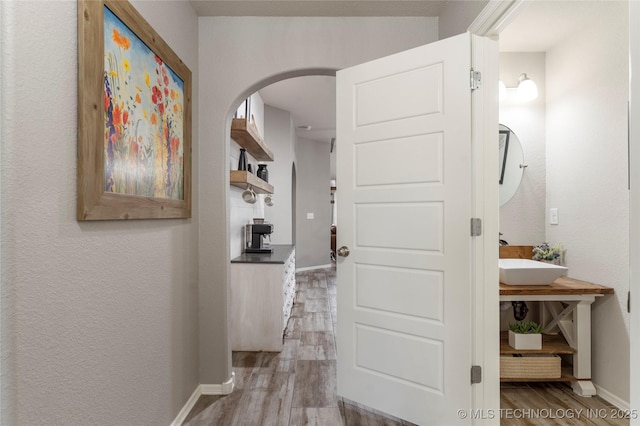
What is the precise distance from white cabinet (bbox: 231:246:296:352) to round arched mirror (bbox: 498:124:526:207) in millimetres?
1978

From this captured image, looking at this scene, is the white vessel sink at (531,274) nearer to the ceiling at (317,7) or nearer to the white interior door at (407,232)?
the white interior door at (407,232)


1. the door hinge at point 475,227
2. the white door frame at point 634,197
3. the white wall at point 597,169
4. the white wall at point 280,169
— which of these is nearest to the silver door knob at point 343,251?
the door hinge at point 475,227

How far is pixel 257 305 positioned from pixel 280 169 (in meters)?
3.40

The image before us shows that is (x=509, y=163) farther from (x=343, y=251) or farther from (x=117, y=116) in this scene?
(x=117, y=116)

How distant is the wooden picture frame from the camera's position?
1.21 metres

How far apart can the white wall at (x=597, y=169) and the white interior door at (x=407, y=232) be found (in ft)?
3.98

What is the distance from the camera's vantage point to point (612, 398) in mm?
2258

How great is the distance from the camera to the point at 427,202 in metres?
1.93

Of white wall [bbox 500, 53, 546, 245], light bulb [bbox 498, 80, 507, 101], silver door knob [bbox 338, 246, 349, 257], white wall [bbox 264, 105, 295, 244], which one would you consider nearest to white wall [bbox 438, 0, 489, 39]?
light bulb [bbox 498, 80, 507, 101]

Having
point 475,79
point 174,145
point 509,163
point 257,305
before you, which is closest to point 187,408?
point 257,305

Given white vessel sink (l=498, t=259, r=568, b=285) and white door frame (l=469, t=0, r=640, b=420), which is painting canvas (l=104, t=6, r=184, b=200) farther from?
white vessel sink (l=498, t=259, r=568, b=285)

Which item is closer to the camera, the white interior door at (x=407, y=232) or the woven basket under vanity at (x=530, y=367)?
the white interior door at (x=407, y=232)

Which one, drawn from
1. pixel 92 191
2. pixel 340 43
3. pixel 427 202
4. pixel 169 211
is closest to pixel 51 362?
pixel 92 191

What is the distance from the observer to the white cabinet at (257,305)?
314 cm
